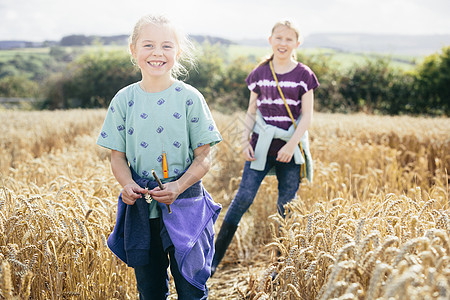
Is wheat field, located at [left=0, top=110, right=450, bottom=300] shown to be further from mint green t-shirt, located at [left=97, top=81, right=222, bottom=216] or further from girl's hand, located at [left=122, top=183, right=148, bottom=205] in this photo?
mint green t-shirt, located at [left=97, top=81, right=222, bottom=216]

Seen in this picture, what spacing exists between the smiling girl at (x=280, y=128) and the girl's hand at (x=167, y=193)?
113 centimetres

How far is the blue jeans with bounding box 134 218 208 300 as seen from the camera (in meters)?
1.78

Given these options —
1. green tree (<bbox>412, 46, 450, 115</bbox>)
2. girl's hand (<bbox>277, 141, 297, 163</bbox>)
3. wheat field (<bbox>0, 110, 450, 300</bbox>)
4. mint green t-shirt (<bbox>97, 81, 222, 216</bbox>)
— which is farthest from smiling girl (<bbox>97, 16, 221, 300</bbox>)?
green tree (<bbox>412, 46, 450, 115</bbox>)

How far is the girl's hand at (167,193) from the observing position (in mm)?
1626

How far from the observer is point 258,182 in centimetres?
278

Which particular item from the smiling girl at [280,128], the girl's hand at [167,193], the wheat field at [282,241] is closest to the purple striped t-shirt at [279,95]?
the smiling girl at [280,128]

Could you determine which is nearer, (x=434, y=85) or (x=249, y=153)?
(x=249, y=153)

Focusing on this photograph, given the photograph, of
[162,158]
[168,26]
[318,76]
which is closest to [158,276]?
[162,158]

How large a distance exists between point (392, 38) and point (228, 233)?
60756 mm

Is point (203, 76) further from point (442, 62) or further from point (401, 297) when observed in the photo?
point (401, 297)

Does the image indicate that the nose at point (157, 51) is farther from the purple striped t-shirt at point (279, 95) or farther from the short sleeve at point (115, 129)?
the purple striped t-shirt at point (279, 95)

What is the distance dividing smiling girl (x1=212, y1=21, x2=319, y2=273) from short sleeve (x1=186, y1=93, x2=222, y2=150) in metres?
0.96

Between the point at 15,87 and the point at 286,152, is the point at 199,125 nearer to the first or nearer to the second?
the point at 286,152

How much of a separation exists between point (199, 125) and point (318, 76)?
17.5 metres
